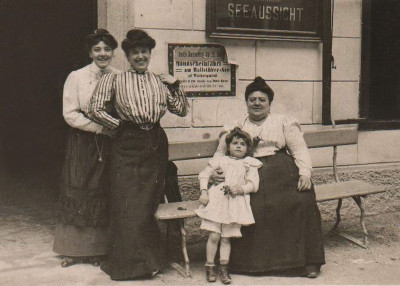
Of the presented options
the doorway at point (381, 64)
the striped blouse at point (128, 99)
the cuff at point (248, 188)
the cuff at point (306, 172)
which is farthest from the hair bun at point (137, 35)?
the doorway at point (381, 64)

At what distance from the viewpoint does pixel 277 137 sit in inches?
180

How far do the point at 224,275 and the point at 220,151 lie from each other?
961 mm

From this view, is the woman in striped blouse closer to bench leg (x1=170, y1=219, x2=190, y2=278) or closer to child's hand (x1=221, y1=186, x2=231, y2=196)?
bench leg (x1=170, y1=219, x2=190, y2=278)

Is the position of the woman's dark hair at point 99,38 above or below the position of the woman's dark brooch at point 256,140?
above

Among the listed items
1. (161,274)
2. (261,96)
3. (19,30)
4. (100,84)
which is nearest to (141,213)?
(161,274)

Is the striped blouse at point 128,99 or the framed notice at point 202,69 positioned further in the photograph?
the framed notice at point 202,69

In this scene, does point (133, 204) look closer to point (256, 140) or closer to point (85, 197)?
point (85, 197)

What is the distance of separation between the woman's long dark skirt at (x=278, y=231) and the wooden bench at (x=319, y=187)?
15.7 inches

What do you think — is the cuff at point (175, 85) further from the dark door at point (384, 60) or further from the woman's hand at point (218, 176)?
the dark door at point (384, 60)

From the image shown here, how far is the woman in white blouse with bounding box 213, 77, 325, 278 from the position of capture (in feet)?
14.6

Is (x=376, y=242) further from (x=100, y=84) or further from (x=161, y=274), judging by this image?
(x=100, y=84)

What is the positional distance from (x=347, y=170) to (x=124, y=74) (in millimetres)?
2909

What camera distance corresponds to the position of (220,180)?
4.36m

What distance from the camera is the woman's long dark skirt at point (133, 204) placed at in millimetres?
4332
